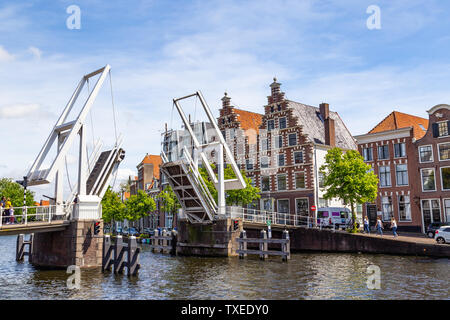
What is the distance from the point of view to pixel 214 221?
108 feet

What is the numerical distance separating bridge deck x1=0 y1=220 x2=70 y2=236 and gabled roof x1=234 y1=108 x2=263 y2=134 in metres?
32.2

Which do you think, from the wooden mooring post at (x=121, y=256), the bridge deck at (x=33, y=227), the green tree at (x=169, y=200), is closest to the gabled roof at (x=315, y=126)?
the green tree at (x=169, y=200)

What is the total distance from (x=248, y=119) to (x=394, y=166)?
20.3m

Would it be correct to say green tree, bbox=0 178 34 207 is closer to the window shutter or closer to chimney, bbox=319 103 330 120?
chimney, bbox=319 103 330 120

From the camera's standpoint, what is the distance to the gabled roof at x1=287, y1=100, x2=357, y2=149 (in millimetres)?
47531

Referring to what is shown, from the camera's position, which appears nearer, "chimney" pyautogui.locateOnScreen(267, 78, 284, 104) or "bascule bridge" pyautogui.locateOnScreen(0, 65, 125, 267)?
"bascule bridge" pyautogui.locateOnScreen(0, 65, 125, 267)

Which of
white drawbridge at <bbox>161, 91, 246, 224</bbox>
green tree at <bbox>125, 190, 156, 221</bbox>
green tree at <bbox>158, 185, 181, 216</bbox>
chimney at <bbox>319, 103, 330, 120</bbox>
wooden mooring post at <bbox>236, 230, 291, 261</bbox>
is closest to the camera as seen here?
wooden mooring post at <bbox>236, 230, 291, 261</bbox>

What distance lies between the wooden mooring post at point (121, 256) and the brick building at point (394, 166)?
27.7 metres

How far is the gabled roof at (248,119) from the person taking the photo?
2127 inches

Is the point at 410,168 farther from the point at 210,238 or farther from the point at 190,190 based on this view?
the point at 190,190

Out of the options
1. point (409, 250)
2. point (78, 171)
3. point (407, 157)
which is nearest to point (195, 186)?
point (78, 171)

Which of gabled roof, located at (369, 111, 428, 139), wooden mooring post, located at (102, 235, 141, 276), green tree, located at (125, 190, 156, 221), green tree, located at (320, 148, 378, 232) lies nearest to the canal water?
wooden mooring post, located at (102, 235, 141, 276)

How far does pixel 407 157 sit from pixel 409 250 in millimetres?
14006
